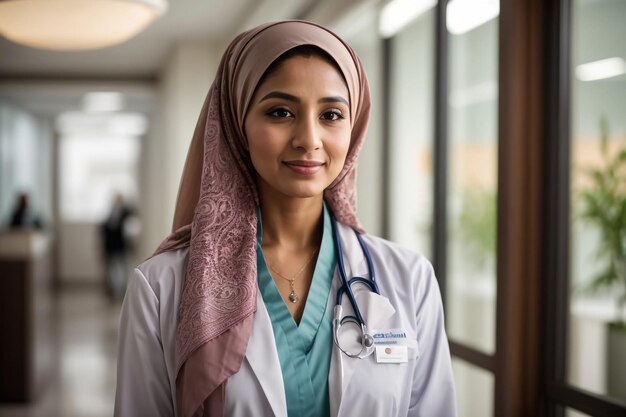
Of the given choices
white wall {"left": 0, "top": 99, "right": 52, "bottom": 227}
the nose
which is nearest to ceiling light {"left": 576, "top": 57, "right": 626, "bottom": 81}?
the nose

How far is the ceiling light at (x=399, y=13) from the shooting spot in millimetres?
4109

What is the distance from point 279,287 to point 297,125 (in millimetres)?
350

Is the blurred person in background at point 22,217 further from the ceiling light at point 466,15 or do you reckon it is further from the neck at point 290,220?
the neck at point 290,220

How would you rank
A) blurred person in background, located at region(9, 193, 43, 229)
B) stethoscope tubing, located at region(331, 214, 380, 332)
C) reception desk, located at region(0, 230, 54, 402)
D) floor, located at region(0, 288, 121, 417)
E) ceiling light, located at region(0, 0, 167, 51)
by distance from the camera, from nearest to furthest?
stethoscope tubing, located at region(331, 214, 380, 332) < ceiling light, located at region(0, 0, 167, 51) < floor, located at region(0, 288, 121, 417) < reception desk, located at region(0, 230, 54, 402) < blurred person in background, located at region(9, 193, 43, 229)

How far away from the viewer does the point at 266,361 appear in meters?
1.29

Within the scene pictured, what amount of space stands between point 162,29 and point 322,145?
17.0ft

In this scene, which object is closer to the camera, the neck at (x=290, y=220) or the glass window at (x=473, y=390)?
the neck at (x=290, y=220)

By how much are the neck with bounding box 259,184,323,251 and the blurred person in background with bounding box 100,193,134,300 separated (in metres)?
9.58

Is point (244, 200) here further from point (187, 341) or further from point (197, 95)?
point (197, 95)

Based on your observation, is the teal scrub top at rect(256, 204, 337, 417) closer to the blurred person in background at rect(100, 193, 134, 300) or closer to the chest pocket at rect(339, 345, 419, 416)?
the chest pocket at rect(339, 345, 419, 416)

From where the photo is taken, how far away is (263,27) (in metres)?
1.36

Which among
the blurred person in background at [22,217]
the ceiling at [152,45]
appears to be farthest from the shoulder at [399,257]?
the blurred person in background at [22,217]

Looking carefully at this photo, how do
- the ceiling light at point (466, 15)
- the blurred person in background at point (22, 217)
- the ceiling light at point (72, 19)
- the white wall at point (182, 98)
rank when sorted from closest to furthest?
the ceiling light at point (72, 19) < the ceiling light at point (466, 15) < the white wall at point (182, 98) < the blurred person in background at point (22, 217)

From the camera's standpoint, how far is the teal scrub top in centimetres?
129
